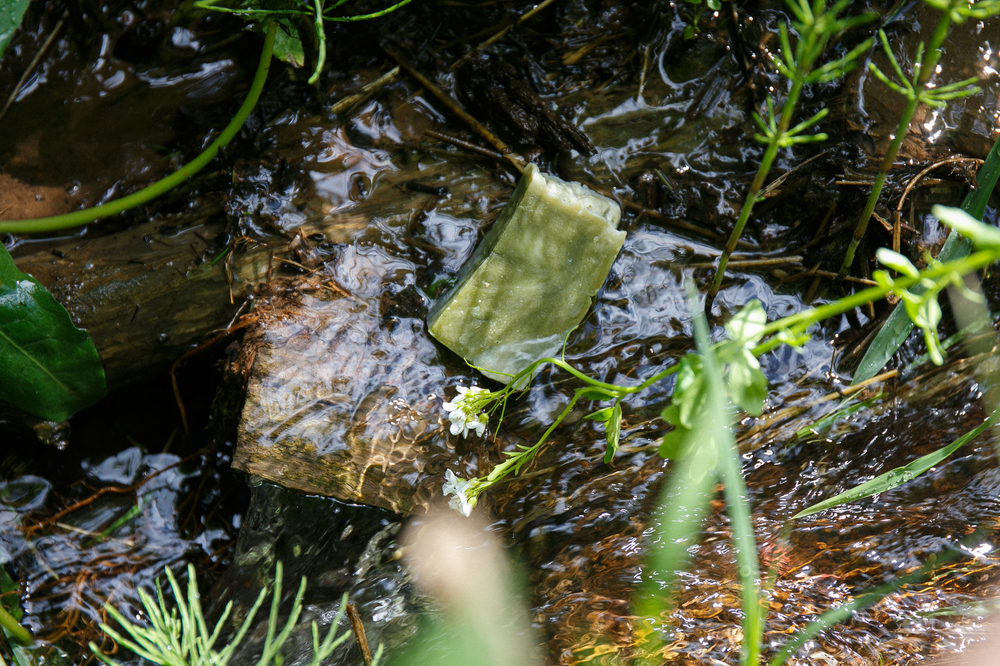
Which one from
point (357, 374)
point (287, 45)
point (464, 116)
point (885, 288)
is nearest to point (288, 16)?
point (287, 45)

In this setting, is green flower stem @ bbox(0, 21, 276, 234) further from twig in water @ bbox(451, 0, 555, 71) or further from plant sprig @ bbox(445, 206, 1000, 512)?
plant sprig @ bbox(445, 206, 1000, 512)

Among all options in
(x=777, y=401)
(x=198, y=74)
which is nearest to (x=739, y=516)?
(x=777, y=401)

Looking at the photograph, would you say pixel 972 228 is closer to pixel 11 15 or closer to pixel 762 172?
pixel 762 172

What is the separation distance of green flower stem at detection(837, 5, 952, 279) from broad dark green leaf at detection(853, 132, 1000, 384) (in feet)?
0.67

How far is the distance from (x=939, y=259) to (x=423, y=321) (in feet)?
4.76

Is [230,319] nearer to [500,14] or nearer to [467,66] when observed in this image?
[467,66]

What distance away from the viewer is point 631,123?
204cm

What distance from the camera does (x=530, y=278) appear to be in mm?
1856

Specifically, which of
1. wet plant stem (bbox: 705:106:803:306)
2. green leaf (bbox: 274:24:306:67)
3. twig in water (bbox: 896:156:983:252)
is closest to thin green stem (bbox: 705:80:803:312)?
wet plant stem (bbox: 705:106:803:306)

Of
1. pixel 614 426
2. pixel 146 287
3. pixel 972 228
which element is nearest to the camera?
pixel 972 228

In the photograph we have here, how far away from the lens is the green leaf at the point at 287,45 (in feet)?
6.01

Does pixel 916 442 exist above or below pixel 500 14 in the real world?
below

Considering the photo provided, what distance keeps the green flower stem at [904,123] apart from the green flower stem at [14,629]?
2.64 meters

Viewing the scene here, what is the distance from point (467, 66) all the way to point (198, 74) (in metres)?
0.96
